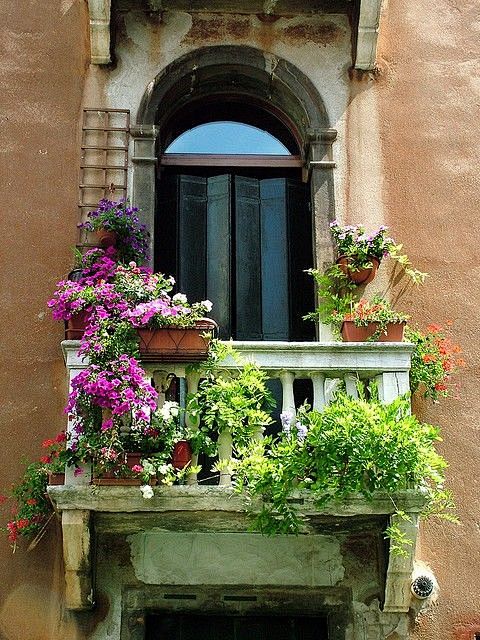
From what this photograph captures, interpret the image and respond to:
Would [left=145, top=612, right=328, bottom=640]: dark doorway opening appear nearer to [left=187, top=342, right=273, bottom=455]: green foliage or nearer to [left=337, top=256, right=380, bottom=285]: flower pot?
[left=187, top=342, right=273, bottom=455]: green foliage

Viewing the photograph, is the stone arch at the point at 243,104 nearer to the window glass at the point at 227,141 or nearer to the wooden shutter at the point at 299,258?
the window glass at the point at 227,141

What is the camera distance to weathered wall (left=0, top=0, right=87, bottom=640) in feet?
21.9

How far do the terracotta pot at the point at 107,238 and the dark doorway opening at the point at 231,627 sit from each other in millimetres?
2643

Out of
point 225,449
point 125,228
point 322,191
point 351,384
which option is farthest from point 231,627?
point 322,191

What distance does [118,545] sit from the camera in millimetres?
6672

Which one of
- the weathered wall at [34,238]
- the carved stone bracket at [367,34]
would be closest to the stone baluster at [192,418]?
the weathered wall at [34,238]

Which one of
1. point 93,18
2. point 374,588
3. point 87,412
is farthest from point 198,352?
point 93,18

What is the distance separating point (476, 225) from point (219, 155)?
2.22m

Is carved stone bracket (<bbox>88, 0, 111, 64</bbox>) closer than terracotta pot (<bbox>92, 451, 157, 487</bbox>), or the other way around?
terracotta pot (<bbox>92, 451, 157, 487</bbox>)

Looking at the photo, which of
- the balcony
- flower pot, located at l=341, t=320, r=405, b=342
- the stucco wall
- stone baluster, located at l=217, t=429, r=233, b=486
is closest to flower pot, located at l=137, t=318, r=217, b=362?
the balcony

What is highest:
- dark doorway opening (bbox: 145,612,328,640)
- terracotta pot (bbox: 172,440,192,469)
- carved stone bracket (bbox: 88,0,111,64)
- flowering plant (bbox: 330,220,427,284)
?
carved stone bracket (bbox: 88,0,111,64)

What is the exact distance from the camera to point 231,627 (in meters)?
6.73

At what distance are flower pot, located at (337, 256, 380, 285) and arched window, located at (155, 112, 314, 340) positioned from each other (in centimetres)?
56

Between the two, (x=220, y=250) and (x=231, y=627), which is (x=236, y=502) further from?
(x=220, y=250)
